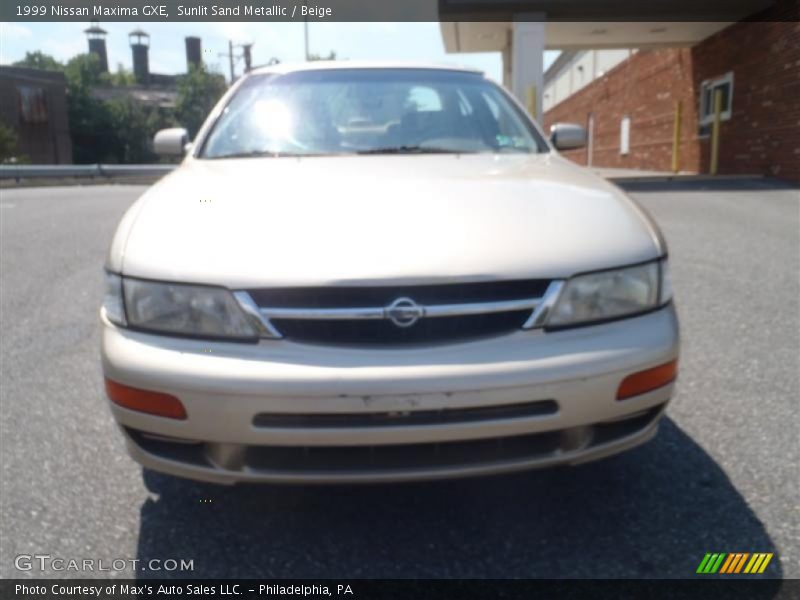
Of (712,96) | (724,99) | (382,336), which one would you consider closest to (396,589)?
(382,336)

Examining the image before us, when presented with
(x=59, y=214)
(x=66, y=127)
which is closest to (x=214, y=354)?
(x=59, y=214)

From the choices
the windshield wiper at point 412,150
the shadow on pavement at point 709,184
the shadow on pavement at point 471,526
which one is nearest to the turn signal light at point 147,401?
the shadow on pavement at point 471,526

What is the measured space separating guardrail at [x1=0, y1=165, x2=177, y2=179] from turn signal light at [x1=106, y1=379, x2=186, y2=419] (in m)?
16.7

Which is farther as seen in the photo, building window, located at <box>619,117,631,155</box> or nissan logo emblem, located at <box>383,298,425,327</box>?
building window, located at <box>619,117,631,155</box>

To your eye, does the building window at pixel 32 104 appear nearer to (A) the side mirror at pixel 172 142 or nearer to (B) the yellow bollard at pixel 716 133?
(B) the yellow bollard at pixel 716 133

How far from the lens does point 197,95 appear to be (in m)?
61.2

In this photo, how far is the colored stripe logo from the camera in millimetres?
1908

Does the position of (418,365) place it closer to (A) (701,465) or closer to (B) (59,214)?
(A) (701,465)

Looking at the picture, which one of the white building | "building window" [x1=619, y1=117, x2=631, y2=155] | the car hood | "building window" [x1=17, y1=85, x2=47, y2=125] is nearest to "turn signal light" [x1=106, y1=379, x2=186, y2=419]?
the car hood

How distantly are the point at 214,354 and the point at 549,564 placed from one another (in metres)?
1.07

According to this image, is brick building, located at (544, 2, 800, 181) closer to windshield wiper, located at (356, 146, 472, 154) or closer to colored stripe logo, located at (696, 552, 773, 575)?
windshield wiper, located at (356, 146, 472, 154)

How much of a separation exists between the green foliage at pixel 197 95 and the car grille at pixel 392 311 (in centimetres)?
6260

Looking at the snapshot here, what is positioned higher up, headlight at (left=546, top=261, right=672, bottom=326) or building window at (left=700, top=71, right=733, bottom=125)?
building window at (left=700, top=71, right=733, bottom=125)

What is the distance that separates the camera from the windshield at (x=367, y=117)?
2910 mm
